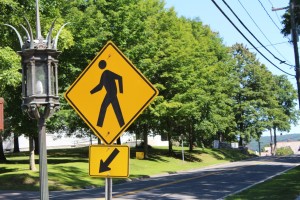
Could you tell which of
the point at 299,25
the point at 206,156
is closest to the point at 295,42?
the point at 299,25

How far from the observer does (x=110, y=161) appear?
544 centimetres

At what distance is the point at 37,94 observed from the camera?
724cm

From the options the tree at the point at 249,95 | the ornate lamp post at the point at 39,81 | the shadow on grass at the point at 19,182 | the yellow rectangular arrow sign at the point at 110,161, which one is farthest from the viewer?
the tree at the point at 249,95

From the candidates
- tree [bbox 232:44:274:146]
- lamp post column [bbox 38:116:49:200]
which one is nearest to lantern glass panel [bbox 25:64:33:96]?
lamp post column [bbox 38:116:49:200]

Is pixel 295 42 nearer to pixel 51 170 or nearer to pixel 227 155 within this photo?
pixel 51 170

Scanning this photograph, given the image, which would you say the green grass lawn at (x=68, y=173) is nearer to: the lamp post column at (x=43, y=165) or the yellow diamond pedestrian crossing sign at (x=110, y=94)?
the lamp post column at (x=43, y=165)

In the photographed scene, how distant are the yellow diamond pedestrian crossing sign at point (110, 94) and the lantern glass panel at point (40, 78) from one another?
1743mm

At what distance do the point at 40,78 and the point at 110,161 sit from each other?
2.55 meters

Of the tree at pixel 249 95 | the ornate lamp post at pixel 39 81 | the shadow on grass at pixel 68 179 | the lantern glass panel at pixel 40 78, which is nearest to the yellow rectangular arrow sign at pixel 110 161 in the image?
the ornate lamp post at pixel 39 81

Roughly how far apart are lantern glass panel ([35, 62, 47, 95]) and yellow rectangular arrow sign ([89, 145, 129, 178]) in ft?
7.36

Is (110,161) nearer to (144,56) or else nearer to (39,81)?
(39,81)

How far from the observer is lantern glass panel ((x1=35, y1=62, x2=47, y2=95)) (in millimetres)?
7270

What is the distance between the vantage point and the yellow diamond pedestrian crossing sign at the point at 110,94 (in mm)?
5512

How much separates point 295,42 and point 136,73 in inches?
805
